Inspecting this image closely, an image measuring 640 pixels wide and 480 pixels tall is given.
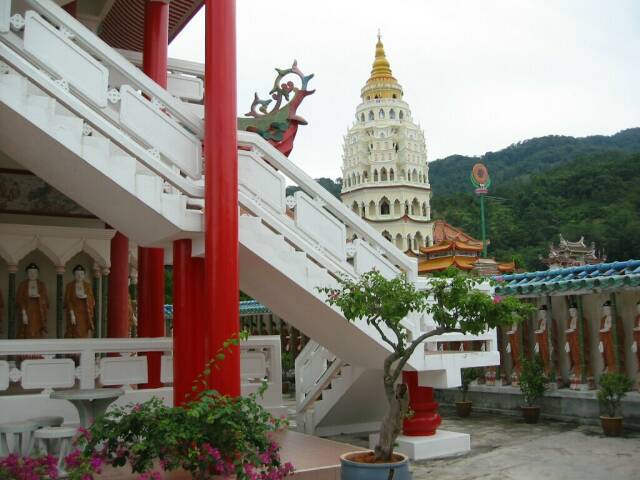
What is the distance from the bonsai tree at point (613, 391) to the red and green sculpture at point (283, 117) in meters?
5.19

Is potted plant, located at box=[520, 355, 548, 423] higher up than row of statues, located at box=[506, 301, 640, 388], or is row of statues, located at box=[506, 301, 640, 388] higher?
row of statues, located at box=[506, 301, 640, 388]

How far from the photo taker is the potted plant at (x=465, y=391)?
36.4 ft

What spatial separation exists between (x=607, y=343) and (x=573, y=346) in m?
0.63

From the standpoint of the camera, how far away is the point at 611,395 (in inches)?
353

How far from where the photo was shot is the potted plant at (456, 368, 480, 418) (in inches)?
437

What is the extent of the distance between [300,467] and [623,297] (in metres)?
6.53

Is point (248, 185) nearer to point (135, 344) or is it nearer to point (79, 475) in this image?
point (135, 344)

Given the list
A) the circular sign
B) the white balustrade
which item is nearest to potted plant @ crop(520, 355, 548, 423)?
the white balustrade

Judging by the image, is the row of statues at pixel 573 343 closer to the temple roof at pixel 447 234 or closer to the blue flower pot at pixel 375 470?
the blue flower pot at pixel 375 470

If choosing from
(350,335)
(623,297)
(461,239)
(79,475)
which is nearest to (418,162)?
(461,239)

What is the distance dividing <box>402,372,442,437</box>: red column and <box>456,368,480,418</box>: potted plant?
→ 3.25 metres

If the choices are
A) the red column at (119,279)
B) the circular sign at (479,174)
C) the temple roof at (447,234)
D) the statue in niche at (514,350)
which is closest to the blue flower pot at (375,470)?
the red column at (119,279)

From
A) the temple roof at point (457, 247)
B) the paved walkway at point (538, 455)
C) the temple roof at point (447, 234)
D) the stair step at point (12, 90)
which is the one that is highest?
the temple roof at point (447, 234)

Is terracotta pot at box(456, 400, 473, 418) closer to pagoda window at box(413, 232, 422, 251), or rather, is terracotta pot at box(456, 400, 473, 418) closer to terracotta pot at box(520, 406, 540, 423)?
terracotta pot at box(520, 406, 540, 423)
